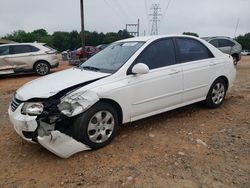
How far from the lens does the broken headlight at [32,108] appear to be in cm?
389

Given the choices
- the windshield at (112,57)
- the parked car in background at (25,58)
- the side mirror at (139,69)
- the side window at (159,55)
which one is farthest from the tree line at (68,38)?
the side mirror at (139,69)

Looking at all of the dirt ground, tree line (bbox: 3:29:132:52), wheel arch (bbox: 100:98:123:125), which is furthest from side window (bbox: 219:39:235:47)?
tree line (bbox: 3:29:132:52)

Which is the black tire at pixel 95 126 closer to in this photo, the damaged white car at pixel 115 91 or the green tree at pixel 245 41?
the damaged white car at pixel 115 91

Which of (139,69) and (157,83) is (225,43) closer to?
(157,83)

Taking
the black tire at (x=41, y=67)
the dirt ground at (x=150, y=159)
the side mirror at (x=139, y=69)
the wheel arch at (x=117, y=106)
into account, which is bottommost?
the dirt ground at (x=150, y=159)

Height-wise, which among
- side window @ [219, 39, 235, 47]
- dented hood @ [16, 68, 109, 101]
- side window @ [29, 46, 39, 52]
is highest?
side window @ [219, 39, 235, 47]

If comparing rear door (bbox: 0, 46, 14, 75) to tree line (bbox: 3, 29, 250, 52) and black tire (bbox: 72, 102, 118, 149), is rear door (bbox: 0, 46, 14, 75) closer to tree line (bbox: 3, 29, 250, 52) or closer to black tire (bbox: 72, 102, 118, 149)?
black tire (bbox: 72, 102, 118, 149)

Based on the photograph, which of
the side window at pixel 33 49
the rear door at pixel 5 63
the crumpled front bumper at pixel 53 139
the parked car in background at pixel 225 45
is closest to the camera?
the crumpled front bumper at pixel 53 139

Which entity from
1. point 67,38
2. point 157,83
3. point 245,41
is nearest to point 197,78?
point 157,83

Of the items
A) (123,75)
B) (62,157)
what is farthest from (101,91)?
(62,157)

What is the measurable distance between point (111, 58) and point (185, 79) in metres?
1.37

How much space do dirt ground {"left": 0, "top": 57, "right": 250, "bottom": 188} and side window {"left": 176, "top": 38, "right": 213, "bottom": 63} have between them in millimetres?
1171

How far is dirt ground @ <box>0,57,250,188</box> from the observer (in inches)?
136

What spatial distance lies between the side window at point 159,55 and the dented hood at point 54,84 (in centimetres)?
81
